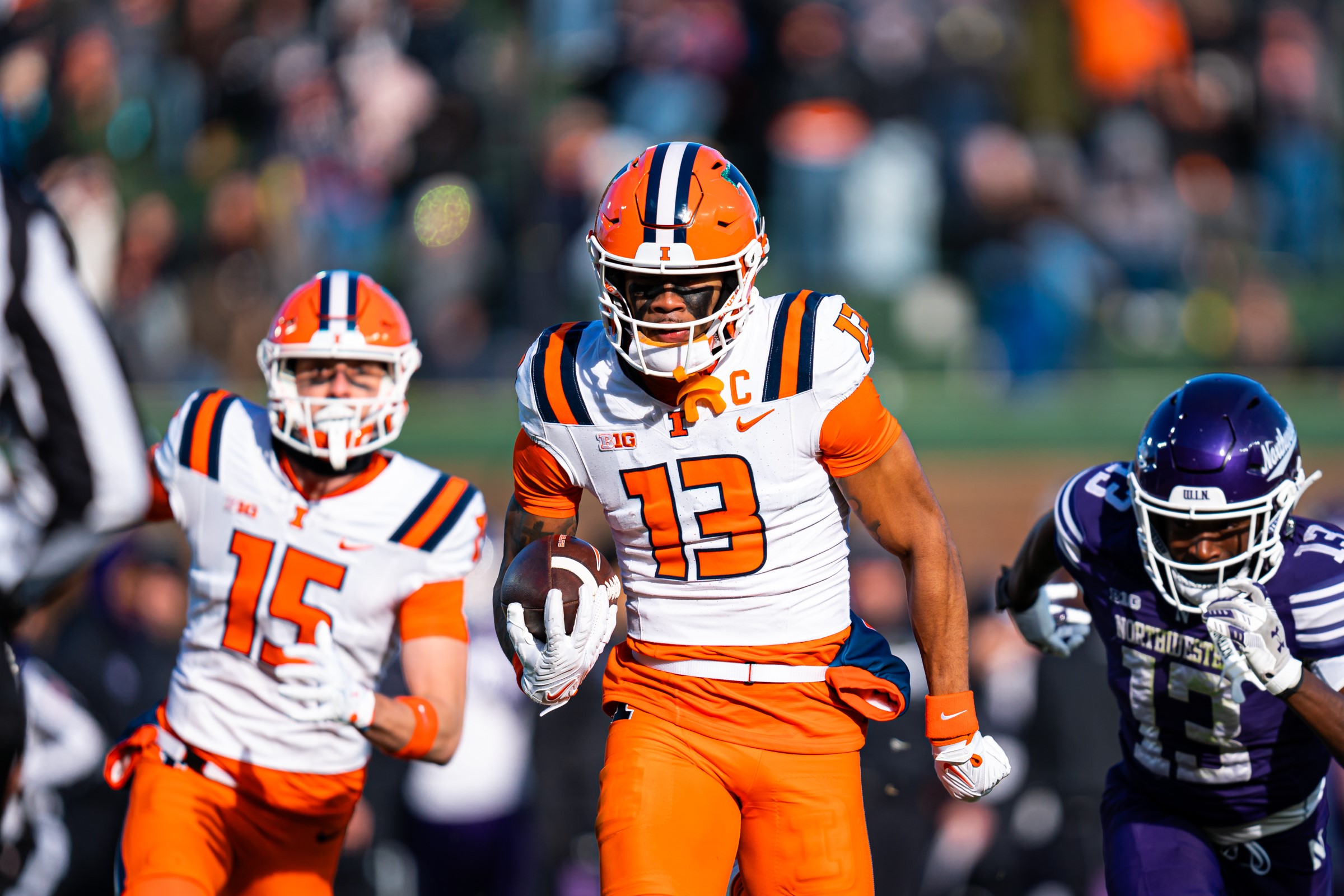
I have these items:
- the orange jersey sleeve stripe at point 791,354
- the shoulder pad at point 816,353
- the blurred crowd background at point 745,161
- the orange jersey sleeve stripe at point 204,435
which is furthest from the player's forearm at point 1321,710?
the blurred crowd background at point 745,161

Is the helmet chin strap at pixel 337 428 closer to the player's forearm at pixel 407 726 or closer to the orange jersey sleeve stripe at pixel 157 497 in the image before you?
the orange jersey sleeve stripe at pixel 157 497

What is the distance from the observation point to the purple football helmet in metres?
3.60

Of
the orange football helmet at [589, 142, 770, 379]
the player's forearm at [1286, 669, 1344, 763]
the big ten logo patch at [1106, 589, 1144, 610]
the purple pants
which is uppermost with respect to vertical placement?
the orange football helmet at [589, 142, 770, 379]

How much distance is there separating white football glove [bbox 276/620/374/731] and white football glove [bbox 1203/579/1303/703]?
198 cm

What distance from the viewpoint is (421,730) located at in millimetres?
3809

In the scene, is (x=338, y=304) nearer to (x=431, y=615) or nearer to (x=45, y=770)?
(x=431, y=615)

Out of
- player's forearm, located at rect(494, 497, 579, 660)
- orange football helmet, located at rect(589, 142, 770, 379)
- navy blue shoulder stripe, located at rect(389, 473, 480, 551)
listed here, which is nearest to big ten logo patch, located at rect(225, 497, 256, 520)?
navy blue shoulder stripe, located at rect(389, 473, 480, 551)

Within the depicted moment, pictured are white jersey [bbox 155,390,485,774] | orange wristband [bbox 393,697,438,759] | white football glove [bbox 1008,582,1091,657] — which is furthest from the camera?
white football glove [bbox 1008,582,1091,657]

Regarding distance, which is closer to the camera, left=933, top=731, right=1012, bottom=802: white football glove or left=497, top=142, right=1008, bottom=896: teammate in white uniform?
left=497, top=142, right=1008, bottom=896: teammate in white uniform

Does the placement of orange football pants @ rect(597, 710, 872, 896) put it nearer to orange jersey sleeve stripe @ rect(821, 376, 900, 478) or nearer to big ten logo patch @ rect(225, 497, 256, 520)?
orange jersey sleeve stripe @ rect(821, 376, 900, 478)

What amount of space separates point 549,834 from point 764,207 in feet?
15.4

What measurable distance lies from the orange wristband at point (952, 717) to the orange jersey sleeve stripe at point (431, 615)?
1.29 m

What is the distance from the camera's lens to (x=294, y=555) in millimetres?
4078

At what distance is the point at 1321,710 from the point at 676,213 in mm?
1823
